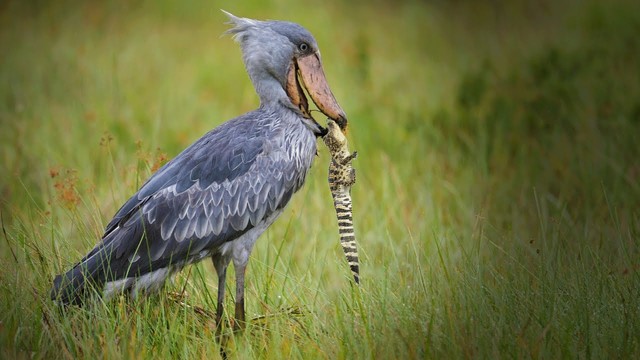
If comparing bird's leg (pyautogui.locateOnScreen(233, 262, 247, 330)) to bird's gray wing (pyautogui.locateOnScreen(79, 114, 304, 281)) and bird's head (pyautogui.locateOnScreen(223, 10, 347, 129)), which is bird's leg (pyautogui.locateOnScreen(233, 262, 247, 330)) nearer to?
bird's gray wing (pyautogui.locateOnScreen(79, 114, 304, 281))

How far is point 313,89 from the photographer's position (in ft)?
14.9

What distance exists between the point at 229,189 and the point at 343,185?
0.53 meters

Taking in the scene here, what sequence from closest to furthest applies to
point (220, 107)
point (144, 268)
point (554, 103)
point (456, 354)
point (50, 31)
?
1. point (456, 354)
2. point (144, 268)
3. point (554, 103)
4. point (220, 107)
5. point (50, 31)

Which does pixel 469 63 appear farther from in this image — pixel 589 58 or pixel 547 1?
pixel 547 1

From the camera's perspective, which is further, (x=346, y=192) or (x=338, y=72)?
(x=338, y=72)

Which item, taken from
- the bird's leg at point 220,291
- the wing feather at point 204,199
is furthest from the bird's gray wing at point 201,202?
the bird's leg at point 220,291

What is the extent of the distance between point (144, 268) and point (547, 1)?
841 centimetres

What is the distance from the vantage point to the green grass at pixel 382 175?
3928 mm

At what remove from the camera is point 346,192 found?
4.48 m

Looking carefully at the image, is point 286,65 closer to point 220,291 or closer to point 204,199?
point 204,199

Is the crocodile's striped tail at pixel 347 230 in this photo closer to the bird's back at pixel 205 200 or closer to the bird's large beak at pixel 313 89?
the bird's back at pixel 205 200

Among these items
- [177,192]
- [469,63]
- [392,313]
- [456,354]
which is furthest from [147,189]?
[469,63]

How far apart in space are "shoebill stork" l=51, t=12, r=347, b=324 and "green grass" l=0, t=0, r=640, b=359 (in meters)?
0.17

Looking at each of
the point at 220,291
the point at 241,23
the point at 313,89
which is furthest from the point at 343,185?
the point at 241,23
